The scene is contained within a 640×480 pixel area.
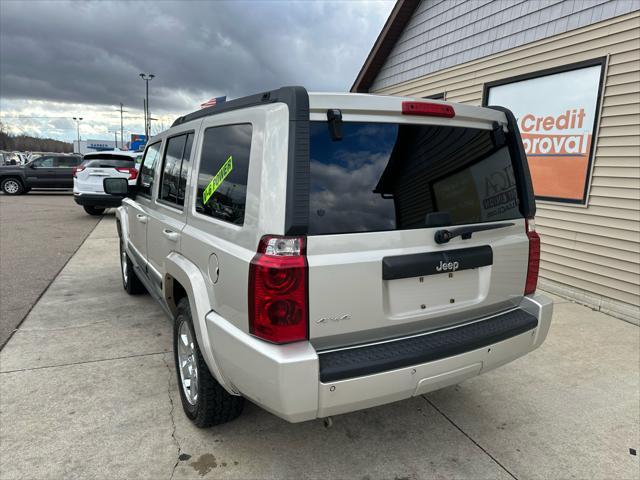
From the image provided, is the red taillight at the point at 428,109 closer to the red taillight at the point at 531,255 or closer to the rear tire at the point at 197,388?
the red taillight at the point at 531,255

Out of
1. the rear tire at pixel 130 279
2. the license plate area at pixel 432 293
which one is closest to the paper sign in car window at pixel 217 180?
the license plate area at pixel 432 293

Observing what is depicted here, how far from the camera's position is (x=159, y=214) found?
3477 millimetres

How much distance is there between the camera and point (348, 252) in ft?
6.69

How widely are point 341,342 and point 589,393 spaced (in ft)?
7.95

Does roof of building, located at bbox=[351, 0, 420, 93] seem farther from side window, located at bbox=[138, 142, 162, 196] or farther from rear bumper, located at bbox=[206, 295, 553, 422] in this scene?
rear bumper, located at bbox=[206, 295, 553, 422]

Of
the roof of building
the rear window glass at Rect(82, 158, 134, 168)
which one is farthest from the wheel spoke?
the rear window glass at Rect(82, 158, 134, 168)

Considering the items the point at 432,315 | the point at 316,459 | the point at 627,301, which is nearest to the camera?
the point at 432,315

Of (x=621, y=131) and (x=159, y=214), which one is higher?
(x=621, y=131)

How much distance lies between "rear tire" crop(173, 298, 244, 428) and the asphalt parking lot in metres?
2.19

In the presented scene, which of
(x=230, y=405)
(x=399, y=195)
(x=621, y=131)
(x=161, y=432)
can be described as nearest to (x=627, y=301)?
(x=621, y=131)

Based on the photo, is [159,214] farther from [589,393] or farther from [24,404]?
[589,393]

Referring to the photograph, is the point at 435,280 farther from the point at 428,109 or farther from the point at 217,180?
the point at 217,180

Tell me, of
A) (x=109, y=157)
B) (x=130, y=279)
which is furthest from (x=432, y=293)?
(x=109, y=157)

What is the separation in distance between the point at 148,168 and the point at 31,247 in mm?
5367
